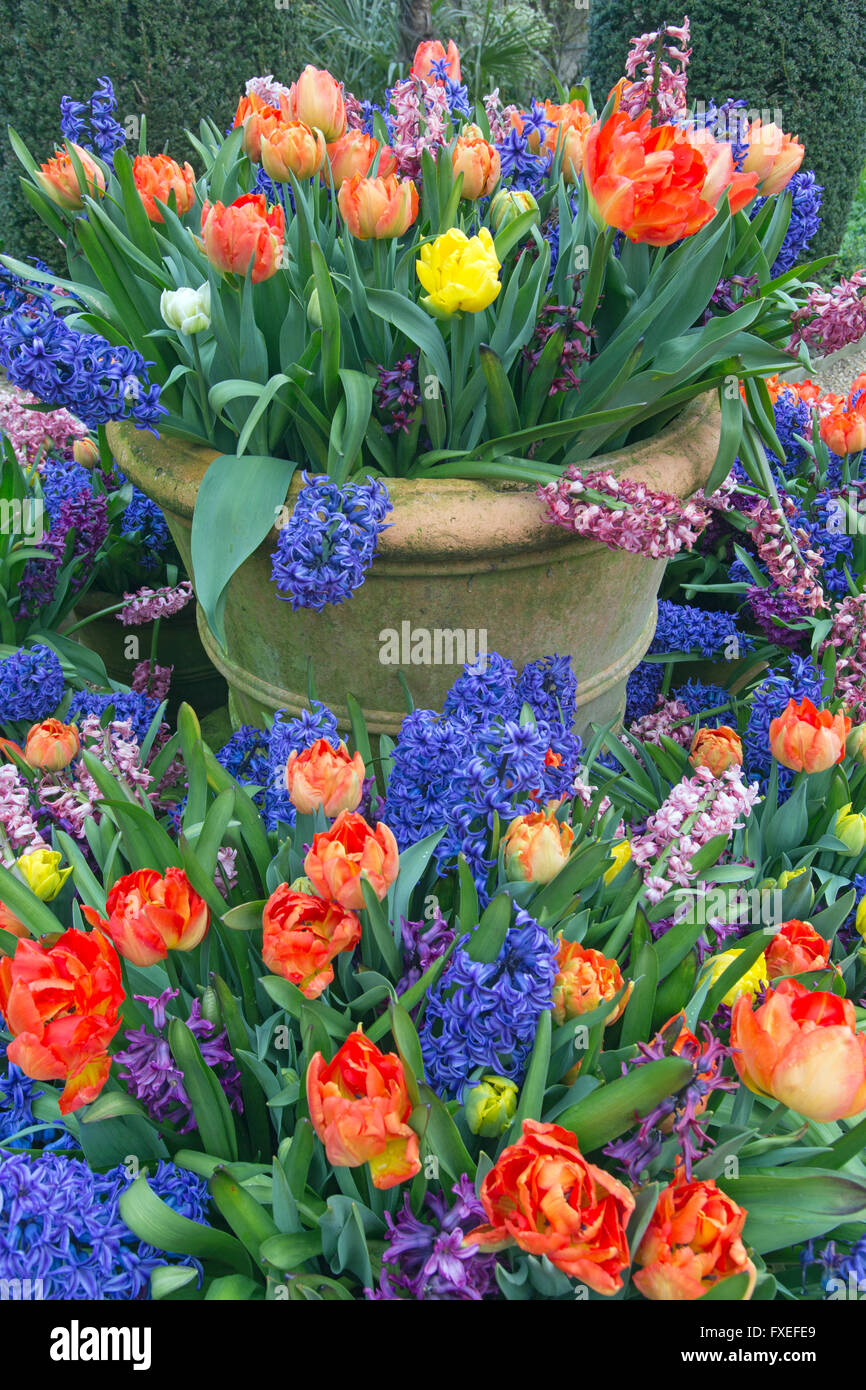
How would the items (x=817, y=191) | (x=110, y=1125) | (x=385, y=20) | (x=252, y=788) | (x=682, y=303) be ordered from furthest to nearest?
(x=385, y=20) < (x=817, y=191) < (x=682, y=303) < (x=252, y=788) < (x=110, y=1125)

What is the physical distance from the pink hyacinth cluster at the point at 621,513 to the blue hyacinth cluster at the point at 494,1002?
0.57m

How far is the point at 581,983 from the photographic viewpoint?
1.09m

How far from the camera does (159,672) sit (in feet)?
6.90

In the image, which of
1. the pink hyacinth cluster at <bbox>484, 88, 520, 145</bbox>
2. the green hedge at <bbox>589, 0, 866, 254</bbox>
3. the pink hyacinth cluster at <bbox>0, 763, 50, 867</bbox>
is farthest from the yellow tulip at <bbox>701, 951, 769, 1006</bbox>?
the green hedge at <bbox>589, 0, 866, 254</bbox>

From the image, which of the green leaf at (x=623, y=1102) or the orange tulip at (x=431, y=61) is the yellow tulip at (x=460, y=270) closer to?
the orange tulip at (x=431, y=61)

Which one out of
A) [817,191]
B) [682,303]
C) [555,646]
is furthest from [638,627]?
[817,191]

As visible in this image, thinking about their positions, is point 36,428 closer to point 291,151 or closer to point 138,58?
point 291,151

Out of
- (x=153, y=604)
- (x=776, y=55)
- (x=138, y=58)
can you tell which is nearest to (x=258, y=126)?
(x=153, y=604)

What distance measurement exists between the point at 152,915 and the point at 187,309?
85 centimetres

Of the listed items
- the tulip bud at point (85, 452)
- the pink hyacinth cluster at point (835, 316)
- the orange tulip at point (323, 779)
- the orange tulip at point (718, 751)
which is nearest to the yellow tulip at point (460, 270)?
the pink hyacinth cluster at point (835, 316)

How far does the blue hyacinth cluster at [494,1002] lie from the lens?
986mm

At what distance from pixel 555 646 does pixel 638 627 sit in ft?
0.86

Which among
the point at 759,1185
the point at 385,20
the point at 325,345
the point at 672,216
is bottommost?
the point at 759,1185
